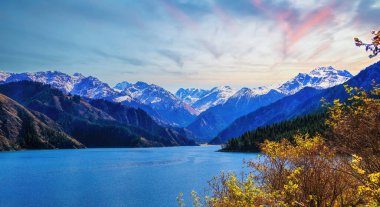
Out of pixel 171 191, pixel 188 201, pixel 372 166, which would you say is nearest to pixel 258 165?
pixel 372 166

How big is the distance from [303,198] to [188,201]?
61.9 meters

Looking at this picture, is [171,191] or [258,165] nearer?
[258,165]

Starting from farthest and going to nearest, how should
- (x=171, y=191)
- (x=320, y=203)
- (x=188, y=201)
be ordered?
(x=171, y=191)
(x=188, y=201)
(x=320, y=203)

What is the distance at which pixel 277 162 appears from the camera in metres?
43.9

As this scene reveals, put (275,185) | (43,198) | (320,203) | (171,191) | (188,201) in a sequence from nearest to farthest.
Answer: (320,203), (275,185), (188,201), (43,198), (171,191)

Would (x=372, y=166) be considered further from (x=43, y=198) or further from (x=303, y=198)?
(x=43, y=198)

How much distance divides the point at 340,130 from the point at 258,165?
2089 centimetres

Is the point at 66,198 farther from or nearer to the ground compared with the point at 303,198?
nearer to the ground

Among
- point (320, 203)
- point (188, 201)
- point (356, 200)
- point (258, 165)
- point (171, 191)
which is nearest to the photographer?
point (356, 200)

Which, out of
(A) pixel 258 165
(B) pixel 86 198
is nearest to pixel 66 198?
(B) pixel 86 198

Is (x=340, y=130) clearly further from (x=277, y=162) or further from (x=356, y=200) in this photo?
(x=277, y=162)

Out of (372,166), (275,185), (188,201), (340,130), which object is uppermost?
(340,130)

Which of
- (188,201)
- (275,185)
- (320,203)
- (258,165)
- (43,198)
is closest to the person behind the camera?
(320,203)

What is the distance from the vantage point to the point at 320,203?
88.1 feet
